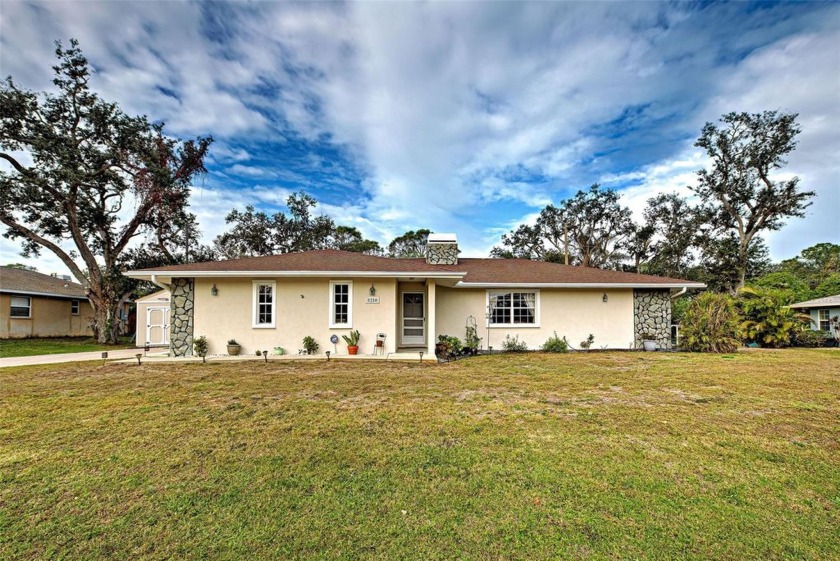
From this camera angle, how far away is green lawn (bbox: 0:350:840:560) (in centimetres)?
228

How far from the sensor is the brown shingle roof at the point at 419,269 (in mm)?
10430

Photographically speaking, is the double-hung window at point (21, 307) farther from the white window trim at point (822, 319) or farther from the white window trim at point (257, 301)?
the white window trim at point (822, 319)

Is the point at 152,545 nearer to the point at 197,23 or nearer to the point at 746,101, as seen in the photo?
the point at 197,23

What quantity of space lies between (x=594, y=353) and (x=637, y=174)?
17.2m

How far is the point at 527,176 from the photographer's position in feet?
66.5

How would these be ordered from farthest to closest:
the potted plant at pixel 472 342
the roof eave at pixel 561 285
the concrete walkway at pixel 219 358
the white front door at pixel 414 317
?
the white front door at pixel 414 317, the roof eave at pixel 561 285, the potted plant at pixel 472 342, the concrete walkway at pixel 219 358

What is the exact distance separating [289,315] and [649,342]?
Result: 1255 centimetres

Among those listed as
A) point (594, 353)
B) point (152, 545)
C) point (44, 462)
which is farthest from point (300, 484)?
point (594, 353)

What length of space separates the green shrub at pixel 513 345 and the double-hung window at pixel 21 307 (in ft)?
78.3

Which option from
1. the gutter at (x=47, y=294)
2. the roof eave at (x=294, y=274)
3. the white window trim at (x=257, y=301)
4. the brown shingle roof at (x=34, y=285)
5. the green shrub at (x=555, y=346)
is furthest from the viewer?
the brown shingle roof at (x=34, y=285)

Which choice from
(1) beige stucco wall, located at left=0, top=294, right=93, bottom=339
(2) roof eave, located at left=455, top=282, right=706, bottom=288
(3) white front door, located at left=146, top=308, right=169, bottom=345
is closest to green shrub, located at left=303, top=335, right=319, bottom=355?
(2) roof eave, located at left=455, top=282, right=706, bottom=288

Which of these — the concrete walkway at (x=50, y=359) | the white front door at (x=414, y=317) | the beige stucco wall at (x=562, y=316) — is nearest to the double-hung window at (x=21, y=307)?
the concrete walkway at (x=50, y=359)

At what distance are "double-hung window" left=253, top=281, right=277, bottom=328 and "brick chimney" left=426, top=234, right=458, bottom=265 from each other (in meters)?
6.07

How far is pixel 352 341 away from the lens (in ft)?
34.9
